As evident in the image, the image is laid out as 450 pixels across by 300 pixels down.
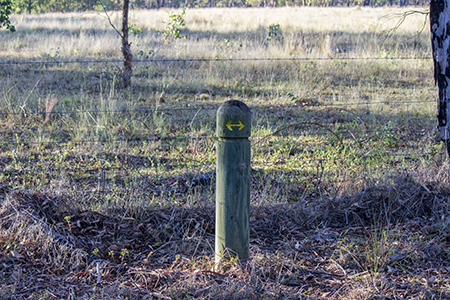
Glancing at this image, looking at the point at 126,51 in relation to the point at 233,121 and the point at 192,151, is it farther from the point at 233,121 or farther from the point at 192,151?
the point at 233,121

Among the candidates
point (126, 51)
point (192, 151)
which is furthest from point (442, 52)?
point (126, 51)

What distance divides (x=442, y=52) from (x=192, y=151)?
3346mm

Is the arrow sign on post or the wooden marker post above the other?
the arrow sign on post

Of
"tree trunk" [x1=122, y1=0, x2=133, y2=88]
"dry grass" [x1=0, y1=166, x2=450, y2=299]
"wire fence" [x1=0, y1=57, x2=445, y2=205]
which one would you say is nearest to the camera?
"dry grass" [x1=0, y1=166, x2=450, y2=299]

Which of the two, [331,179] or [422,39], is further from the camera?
[422,39]

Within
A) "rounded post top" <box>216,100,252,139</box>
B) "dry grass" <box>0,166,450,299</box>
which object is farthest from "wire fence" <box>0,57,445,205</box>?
"rounded post top" <box>216,100,252,139</box>

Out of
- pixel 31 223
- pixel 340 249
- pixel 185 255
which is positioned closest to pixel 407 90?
pixel 340 249

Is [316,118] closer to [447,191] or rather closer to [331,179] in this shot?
[331,179]

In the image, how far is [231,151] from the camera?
2.19 m

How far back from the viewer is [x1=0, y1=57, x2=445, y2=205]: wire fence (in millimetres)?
3986

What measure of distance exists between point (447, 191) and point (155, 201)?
2.73 m

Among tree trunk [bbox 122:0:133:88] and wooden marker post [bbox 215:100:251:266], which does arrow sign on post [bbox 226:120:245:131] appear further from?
tree trunk [bbox 122:0:133:88]

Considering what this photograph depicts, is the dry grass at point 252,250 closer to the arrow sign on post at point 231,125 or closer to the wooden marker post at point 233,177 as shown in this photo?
the wooden marker post at point 233,177

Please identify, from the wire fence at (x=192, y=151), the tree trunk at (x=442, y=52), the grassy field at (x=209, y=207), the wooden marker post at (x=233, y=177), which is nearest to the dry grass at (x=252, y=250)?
the grassy field at (x=209, y=207)
